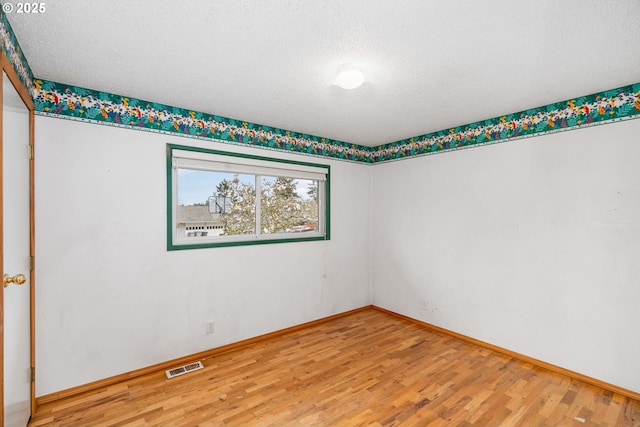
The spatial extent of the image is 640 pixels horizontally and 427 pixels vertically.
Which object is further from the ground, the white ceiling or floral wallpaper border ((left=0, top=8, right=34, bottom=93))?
the white ceiling

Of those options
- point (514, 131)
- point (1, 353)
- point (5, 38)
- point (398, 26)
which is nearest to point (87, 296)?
point (1, 353)

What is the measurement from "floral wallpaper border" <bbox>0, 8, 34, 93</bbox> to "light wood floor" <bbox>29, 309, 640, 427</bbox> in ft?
7.69

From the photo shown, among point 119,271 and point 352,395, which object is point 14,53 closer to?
point 119,271

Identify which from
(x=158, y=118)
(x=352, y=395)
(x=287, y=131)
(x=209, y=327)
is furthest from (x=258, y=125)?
(x=352, y=395)

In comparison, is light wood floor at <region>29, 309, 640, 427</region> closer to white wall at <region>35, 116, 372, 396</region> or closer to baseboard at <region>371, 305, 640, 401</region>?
baseboard at <region>371, 305, 640, 401</region>

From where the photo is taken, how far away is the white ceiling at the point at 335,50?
1531 millimetres

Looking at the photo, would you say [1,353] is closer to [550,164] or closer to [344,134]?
[344,134]

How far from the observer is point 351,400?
2361mm

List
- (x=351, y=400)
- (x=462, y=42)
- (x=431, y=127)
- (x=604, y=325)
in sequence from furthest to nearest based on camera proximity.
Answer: (x=431, y=127), (x=604, y=325), (x=351, y=400), (x=462, y=42)

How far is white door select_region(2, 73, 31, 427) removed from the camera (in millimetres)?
1633

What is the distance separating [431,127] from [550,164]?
1257 millimetres

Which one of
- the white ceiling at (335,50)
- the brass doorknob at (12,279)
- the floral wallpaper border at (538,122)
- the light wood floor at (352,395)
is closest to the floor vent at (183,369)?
the light wood floor at (352,395)

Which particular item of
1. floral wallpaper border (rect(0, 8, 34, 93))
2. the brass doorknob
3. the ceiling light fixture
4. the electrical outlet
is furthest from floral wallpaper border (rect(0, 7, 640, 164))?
the electrical outlet

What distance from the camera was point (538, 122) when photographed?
9.54ft
